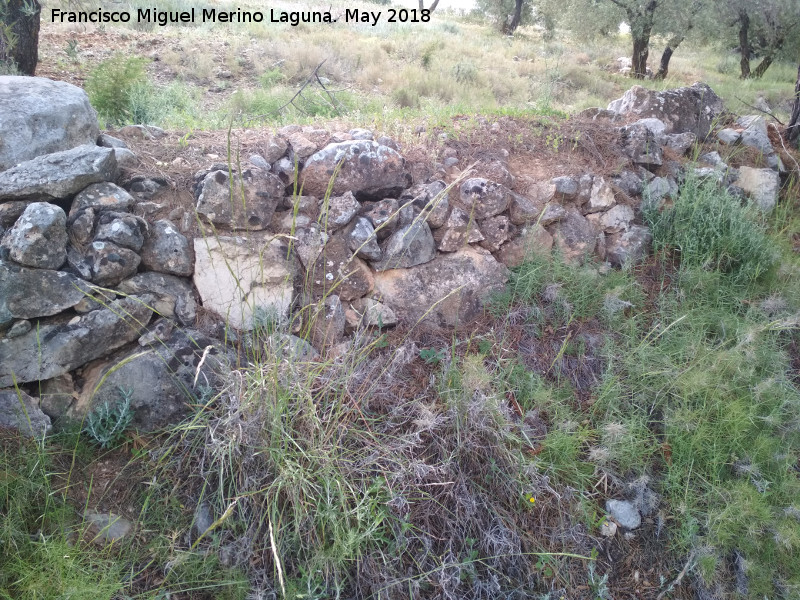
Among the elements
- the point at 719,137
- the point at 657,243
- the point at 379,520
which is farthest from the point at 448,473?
the point at 719,137

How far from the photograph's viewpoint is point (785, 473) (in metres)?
3.17

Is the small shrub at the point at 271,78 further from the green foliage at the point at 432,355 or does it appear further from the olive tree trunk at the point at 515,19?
the olive tree trunk at the point at 515,19

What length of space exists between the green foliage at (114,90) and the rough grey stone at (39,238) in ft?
10.3

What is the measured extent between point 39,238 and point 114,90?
3.96 meters

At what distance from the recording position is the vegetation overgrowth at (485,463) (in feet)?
8.36

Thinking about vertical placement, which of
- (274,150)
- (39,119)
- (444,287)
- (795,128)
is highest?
(795,128)

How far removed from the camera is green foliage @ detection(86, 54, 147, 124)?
19.6ft

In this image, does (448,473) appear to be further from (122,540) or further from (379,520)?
(122,540)

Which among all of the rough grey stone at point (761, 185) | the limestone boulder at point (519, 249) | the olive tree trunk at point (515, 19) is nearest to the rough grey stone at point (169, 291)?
the limestone boulder at point (519, 249)

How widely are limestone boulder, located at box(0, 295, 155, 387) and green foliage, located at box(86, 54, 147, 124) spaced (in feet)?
11.3

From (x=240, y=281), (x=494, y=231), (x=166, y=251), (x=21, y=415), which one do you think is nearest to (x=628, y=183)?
(x=494, y=231)

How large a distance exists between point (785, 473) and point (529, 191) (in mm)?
2378

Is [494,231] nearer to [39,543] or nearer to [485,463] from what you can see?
[485,463]

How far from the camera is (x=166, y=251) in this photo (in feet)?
10.7
